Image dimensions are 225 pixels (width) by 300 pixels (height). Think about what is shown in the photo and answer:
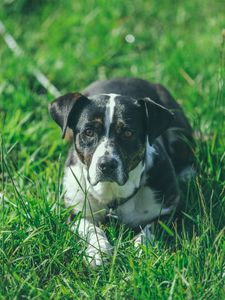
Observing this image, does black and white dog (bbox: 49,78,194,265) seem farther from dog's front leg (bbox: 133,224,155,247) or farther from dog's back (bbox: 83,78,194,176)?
dog's back (bbox: 83,78,194,176)

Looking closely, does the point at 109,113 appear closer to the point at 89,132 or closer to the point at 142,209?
the point at 89,132

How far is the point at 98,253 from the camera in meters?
3.83

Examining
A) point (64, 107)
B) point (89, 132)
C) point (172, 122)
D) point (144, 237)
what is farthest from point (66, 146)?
point (144, 237)

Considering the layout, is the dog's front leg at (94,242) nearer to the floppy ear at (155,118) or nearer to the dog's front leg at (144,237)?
the dog's front leg at (144,237)

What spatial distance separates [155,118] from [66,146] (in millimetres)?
1124

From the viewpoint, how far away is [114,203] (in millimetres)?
4387

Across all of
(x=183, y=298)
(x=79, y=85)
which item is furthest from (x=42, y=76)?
(x=183, y=298)

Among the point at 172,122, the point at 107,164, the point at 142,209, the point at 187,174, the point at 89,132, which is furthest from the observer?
the point at 172,122

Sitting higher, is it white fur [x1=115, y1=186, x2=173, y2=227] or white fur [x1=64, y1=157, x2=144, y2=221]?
white fur [x1=64, y1=157, x2=144, y2=221]

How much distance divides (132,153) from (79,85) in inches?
90.2

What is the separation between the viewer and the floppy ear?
13.9ft

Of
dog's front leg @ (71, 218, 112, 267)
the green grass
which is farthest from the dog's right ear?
dog's front leg @ (71, 218, 112, 267)

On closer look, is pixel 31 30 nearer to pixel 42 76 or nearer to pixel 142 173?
pixel 42 76

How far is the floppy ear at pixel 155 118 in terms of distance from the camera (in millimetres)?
4223
